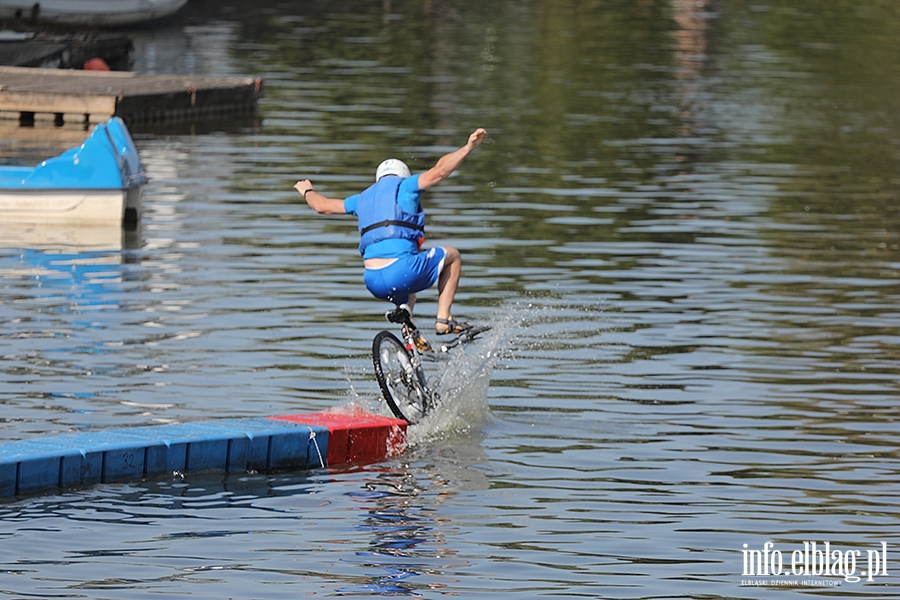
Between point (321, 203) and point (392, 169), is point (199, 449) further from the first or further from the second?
point (392, 169)

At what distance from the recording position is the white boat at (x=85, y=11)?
176 feet

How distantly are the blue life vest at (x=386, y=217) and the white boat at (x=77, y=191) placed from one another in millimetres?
9566

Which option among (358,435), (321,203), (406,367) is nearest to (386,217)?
(321,203)

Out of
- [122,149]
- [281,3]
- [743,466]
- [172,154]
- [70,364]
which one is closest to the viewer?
[743,466]

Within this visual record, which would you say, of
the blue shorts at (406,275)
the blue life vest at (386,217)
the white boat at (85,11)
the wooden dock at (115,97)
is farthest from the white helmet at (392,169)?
the white boat at (85,11)

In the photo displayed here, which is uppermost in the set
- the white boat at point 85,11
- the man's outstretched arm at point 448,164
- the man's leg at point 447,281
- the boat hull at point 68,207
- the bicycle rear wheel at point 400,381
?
the man's outstretched arm at point 448,164

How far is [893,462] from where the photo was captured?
12.3 metres

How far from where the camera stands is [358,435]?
1214 cm

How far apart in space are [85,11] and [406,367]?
45.0m

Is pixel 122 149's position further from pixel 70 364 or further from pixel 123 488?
pixel 123 488

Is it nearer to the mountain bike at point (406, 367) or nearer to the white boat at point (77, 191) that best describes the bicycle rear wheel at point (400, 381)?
the mountain bike at point (406, 367)

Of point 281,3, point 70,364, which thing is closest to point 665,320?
point 70,364

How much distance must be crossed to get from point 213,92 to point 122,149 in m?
14.3

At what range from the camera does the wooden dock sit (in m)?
32.3
